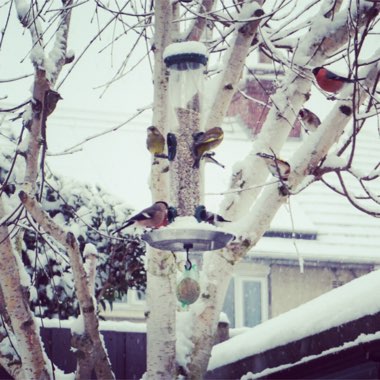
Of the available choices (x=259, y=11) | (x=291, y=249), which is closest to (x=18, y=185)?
(x=259, y=11)

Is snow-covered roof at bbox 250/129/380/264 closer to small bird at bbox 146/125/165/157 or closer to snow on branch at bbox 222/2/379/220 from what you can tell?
snow on branch at bbox 222/2/379/220

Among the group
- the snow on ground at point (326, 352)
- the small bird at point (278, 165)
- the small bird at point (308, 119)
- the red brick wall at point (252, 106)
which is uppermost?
the red brick wall at point (252, 106)

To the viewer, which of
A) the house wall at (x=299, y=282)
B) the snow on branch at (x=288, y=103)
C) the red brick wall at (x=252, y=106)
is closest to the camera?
the snow on branch at (x=288, y=103)

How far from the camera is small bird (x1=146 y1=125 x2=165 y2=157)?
3867 mm

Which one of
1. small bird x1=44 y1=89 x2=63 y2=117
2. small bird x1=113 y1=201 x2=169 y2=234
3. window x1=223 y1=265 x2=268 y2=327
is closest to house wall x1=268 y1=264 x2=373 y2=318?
window x1=223 y1=265 x2=268 y2=327

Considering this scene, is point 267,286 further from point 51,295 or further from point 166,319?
point 166,319

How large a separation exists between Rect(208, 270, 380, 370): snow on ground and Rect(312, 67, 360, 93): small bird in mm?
1037

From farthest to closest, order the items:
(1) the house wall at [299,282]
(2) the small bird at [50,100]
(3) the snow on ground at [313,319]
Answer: (1) the house wall at [299,282] < (3) the snow on ground at [313,319] < (2) the small bird at [50,100]

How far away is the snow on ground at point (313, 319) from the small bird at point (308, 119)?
3.20 ft

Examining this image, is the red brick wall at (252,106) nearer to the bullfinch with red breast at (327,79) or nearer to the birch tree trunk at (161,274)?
the bullfinch with red breast at (327,79)

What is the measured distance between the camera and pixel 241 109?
543 inches

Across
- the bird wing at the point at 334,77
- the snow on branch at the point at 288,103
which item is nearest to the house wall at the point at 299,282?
the snow on branch at the point at 288,103

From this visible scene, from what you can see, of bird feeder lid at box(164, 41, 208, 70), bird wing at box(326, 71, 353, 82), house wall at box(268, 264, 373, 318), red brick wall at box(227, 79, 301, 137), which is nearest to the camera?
bird feeder lid at box(164, 41, 208, 70)

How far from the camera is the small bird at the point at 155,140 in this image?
3867 mm
